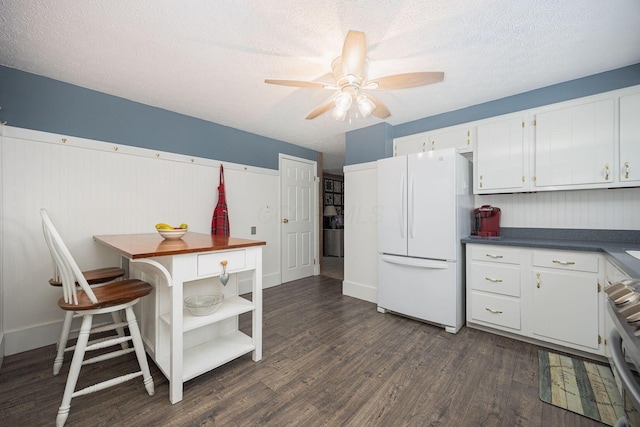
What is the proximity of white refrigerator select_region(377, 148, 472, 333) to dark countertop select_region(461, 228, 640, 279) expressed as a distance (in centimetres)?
26

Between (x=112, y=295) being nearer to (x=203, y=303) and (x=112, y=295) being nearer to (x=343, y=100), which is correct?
(x=203, y=303)

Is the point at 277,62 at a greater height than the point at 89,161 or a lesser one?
greater

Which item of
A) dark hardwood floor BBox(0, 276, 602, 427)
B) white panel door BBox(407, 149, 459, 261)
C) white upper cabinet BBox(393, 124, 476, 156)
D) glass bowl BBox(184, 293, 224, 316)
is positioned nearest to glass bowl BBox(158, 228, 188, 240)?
glass bowl BBox(184, 293, 224, 316)

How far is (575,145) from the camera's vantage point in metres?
2.25

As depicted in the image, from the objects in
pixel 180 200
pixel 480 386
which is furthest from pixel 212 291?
pixel 480 386

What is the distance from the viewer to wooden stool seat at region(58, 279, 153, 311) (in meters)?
1.41

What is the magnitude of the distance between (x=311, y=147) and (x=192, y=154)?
207cm

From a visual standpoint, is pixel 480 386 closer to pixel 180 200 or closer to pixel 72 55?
pixel 180 200

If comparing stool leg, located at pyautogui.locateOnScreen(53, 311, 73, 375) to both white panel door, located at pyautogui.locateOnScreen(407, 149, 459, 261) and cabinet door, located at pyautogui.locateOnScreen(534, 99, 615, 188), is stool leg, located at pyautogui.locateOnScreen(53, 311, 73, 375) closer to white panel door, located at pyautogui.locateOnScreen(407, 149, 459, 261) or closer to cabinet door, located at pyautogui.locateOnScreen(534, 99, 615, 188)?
white panel door, located at pyautogui.locateOnScreen(407, 149, 459, 261)

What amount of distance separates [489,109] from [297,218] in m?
3.04

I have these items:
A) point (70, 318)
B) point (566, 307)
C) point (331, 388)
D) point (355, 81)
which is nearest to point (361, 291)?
point (331, 388)

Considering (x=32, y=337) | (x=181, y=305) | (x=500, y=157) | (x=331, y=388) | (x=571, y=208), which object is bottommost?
(x=331, y=388)

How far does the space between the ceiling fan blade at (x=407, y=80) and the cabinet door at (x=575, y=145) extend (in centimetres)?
150

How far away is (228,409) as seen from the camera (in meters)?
1.49
